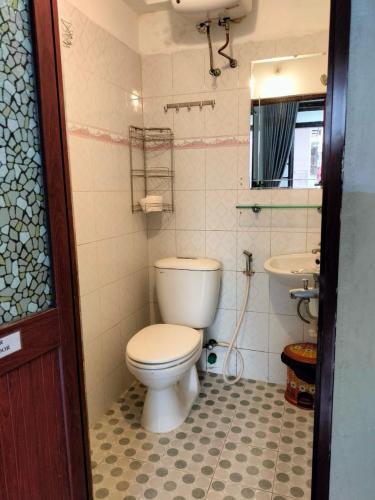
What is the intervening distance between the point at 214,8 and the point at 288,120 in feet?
2.35

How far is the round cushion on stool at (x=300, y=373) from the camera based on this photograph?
206 centimetres

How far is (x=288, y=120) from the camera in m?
2.16

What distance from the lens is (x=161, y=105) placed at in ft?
7.78

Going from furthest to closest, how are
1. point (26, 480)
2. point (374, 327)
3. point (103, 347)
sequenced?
point (103, 347) → point (26, 480) → point (374, 327)

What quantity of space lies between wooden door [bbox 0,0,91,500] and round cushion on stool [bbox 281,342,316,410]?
1375mm

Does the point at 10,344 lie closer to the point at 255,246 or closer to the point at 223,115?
the point at 255,246

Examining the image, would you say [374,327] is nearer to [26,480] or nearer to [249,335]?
[26,480]

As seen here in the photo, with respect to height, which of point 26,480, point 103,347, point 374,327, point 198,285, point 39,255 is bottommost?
point 103,347

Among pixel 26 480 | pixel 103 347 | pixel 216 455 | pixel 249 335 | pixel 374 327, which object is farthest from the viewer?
pixel 249 335

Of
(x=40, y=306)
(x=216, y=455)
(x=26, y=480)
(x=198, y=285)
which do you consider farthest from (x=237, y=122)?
(x=26, y=480)

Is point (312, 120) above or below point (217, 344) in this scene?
above

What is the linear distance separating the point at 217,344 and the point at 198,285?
0.50 metres

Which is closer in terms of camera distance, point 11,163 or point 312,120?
point 11,163

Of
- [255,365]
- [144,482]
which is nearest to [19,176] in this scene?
[144,482]
